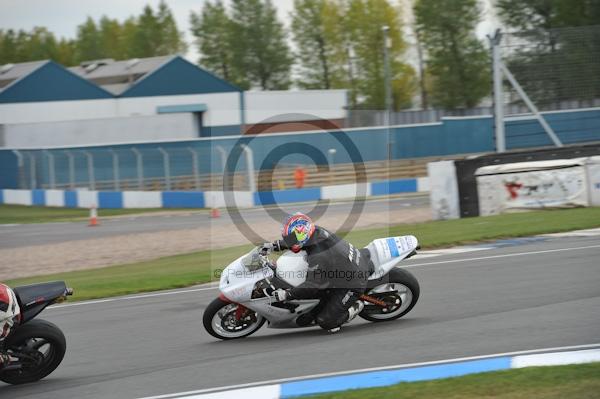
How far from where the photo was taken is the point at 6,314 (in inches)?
291

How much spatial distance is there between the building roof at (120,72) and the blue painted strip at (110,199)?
2597cm

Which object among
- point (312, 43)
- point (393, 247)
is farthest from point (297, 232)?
point (312, 43)

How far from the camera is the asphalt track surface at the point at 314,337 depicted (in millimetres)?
7512

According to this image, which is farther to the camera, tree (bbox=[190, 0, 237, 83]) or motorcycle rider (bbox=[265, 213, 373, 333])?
tree (bbox=[190, 0, 237, 83])

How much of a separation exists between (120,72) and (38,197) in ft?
94.4

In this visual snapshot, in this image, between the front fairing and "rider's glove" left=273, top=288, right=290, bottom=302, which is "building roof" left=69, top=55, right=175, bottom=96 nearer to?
the front fairing

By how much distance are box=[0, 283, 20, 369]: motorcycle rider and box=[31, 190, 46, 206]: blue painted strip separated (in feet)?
97.7

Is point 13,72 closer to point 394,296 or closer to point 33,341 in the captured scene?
point 394,296

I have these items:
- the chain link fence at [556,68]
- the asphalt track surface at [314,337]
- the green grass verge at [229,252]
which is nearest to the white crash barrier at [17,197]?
the green grass verge at [229,252]

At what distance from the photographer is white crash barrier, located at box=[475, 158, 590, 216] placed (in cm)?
1888

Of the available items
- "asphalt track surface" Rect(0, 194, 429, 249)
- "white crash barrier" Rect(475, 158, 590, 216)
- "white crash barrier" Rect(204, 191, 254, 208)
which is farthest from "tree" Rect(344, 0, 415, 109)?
"white crash barrier" Rect(475, 158, 590, 216)

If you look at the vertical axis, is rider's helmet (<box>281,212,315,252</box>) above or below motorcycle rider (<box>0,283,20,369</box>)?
above

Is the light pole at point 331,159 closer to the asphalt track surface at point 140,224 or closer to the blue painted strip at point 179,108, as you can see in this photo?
the asphalt track surface at point 140,224

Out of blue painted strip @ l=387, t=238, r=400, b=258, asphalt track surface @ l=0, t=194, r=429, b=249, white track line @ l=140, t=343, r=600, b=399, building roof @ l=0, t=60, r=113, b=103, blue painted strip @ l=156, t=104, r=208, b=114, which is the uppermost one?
building roof @ l=0, t=60, r=113, b=103
